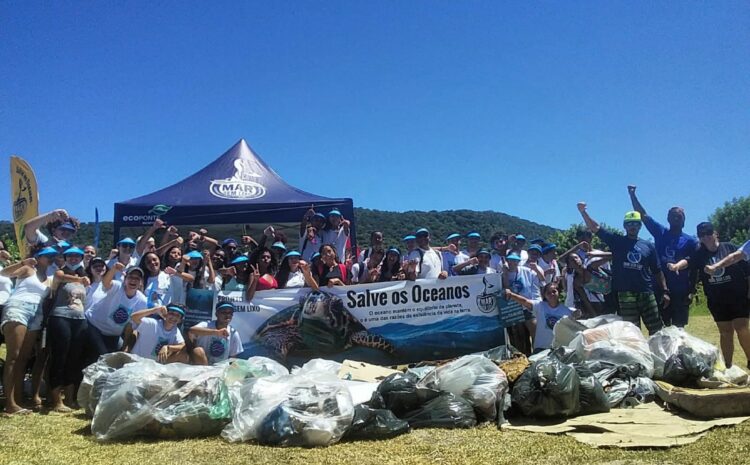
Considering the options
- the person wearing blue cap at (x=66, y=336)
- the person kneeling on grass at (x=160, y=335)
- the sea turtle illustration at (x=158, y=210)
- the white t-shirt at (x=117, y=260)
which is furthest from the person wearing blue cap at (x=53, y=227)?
the sea turtle illustration at (x=158, y=210)

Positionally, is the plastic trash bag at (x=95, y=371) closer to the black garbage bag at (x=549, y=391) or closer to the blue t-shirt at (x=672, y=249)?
the black garbage bag at (x=549, y=391)

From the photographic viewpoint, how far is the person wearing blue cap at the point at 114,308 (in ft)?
18.7

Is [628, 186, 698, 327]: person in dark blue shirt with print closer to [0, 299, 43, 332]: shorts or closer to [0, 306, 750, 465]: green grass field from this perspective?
[0, 306, 750, 465]: green grass field

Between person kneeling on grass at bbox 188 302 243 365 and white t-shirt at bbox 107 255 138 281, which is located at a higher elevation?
white t-shirt at bbox 107 255 138 281

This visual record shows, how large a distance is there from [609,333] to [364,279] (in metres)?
3.22

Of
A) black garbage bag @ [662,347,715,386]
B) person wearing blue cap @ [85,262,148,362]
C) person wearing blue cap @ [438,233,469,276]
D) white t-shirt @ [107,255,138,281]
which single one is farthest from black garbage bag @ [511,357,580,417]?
white t-shirt @ [107,255,138,281]

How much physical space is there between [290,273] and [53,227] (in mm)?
2997

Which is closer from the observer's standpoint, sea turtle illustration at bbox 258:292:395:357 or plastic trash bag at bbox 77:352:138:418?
plastic trash bag at bbox 77:352:138:418

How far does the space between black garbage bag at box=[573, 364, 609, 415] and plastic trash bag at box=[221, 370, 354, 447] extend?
1.98m

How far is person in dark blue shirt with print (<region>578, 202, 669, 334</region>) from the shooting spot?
633 cm

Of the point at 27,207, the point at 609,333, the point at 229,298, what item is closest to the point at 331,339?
the point at 229,298

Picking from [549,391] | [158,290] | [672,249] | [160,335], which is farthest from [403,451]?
[672,249]

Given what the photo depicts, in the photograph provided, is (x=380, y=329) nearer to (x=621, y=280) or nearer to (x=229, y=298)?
(x=229, y=298)

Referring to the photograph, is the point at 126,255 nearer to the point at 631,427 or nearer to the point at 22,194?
the point at 22,194
